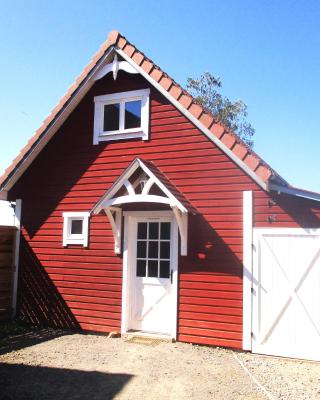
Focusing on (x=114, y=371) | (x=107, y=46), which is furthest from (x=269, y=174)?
(x=107, y=46)

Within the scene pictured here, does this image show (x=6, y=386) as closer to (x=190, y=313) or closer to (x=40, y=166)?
(x=190, y=313)

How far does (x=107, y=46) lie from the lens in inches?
336

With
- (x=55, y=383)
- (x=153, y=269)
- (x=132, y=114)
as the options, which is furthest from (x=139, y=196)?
(x=55, y=383)

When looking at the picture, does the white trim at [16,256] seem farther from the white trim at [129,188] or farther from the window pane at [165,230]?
the window pane at [165,230]

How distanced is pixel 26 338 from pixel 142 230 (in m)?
3.09

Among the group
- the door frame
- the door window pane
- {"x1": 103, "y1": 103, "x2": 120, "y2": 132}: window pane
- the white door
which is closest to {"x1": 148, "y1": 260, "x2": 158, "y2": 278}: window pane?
the door window pane

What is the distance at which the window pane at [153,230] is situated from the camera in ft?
26.3

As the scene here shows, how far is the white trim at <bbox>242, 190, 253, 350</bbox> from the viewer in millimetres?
6879

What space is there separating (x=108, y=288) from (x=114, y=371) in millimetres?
2547

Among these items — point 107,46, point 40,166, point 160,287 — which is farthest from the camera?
point 40,166

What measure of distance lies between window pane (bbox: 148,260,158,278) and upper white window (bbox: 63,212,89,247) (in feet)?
5.06

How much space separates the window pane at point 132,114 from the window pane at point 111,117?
0.22 metres

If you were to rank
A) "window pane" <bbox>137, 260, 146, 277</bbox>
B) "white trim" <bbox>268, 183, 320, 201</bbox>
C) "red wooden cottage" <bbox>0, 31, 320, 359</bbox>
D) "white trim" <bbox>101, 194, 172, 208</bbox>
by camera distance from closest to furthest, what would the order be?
"white trim" <bbox>268, 183, 320, 201</bbox>
"red wooden cottage" <bbox>0, 31, 320, 359</bbox>
"white trim" <bbox>101, 194, 172, 208</bbox>
"window pane" <bbox>137, 260, 146, 277</bbox>

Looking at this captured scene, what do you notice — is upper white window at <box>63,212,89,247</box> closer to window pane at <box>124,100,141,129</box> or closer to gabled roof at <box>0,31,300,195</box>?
gabled roof at <box>0,31,300,195</box>
